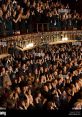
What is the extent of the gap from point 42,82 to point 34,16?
5.69m

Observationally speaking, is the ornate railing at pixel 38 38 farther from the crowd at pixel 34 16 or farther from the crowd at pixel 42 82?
the crowd at pixel 42 82

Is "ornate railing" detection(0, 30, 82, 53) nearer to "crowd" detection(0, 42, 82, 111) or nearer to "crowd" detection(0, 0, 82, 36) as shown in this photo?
"crowd" detection(0, 0, 82, 36)

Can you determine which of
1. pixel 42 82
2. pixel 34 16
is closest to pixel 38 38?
pixel 34 16

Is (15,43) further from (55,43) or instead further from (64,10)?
(64,10)

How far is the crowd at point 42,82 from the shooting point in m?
5.38

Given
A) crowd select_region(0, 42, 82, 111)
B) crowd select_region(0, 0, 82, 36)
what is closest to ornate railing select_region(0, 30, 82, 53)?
crowd select_region(0, 0, 82, 36)

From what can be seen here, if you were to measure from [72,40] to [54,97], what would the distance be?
28.4 feet

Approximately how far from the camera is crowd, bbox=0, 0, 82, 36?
10344 millimetres

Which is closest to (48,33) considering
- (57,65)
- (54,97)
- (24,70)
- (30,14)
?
(30,14)

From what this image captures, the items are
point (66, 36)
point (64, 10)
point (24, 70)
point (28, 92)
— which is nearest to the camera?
point (28, 92)

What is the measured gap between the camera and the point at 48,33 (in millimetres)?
13055

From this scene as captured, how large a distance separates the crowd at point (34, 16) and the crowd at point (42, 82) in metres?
1.02

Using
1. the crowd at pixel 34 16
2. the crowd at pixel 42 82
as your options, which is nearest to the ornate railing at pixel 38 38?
the crowd at pixel 34 16

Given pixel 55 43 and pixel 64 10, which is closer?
pixel 55 43
